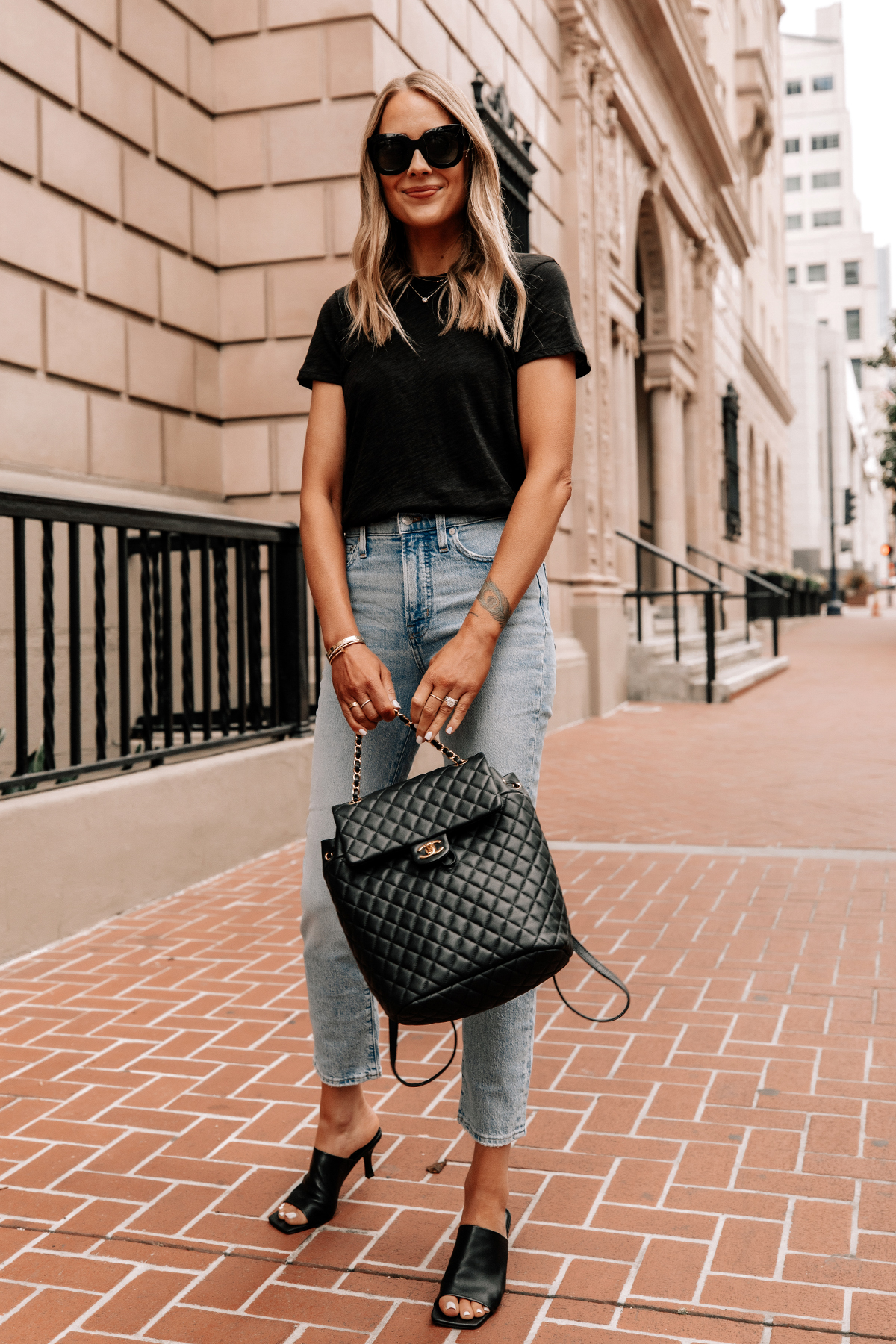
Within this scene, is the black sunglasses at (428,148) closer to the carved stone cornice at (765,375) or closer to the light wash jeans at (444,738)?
the light wash jeans at (444,738)

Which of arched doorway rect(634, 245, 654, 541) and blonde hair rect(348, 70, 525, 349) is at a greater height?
arched doorway rect(634, 245, 654, 541)

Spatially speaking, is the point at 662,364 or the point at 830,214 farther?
the point at 830,214

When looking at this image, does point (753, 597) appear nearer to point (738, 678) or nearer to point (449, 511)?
point (738, 678)

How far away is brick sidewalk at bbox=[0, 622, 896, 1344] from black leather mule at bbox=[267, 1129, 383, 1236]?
4cm

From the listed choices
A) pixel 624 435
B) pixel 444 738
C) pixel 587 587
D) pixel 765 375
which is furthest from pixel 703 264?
pixel 444 738

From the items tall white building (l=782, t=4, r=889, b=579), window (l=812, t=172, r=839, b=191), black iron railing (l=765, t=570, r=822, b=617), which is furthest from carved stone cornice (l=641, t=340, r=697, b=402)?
window (l=812, t=172, r=839, b=191)

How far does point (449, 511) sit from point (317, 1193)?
1424 mm

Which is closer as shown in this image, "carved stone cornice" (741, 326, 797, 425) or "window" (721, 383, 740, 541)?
"window" (721, 383, 740, 541)

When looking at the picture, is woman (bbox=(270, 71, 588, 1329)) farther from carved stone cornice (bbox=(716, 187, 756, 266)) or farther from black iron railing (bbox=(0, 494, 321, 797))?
carved stone cornice (bbox=(716, 187, 756, 266))

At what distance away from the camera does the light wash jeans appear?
2.36 m

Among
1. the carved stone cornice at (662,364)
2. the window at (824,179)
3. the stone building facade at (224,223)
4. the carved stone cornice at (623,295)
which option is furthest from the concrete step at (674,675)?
the window at (824,179)

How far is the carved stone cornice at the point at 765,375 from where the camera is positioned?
29.7m

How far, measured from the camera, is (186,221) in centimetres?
792

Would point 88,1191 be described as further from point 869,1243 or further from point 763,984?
point 763,984
